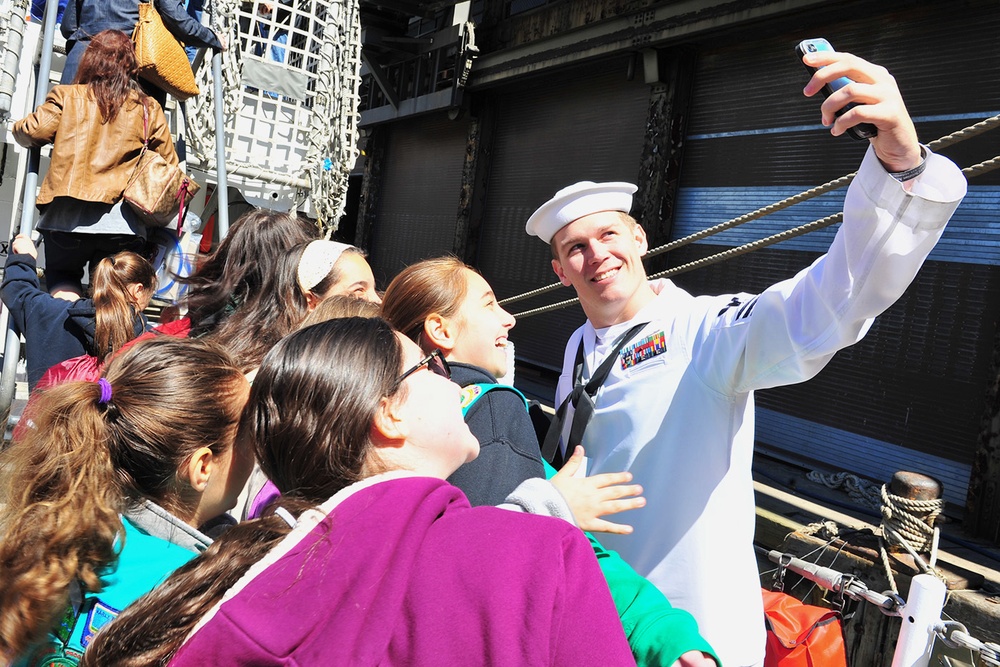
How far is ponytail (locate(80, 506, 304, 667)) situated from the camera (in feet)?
3.40

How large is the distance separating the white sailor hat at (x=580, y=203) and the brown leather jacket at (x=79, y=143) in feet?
6.71

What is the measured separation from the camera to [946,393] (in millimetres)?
4219

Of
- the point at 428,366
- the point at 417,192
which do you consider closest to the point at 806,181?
the point at 428,366

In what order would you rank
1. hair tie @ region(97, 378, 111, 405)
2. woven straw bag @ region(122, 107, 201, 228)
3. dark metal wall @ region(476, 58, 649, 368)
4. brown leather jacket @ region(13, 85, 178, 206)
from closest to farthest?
hair tie @ region(97, 378, 111, 405)
brown leather jacket @ region(13, 85, 178, 206)
woven straw bag @ region(122, 107, 201, 228)
dark metal wall @ region(476, 58, 649, 368)

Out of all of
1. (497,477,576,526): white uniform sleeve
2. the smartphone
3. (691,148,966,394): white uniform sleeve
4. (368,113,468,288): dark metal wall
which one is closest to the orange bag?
(691,148,966,394): white uniform sleeve

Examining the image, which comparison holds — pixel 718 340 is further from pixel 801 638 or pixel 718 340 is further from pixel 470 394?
pixel 801 638

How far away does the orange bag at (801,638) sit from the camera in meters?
2.54

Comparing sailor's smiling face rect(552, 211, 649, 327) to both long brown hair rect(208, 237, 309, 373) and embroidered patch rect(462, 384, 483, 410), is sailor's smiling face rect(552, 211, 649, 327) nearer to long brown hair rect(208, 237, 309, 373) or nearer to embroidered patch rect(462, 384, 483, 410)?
embroidered patch rect(462, 384, 483, 410)

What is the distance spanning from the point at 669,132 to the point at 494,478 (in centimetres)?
512

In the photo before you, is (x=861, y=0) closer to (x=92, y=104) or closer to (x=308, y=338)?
(x=92, y=104)

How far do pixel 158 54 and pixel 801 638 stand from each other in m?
3.45

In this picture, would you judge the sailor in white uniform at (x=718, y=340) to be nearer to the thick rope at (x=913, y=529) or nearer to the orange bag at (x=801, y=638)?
the orange bag at (x=801, y=638)

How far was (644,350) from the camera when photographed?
1997mm

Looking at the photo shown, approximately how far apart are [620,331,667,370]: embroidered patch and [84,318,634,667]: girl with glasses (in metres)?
0.96
